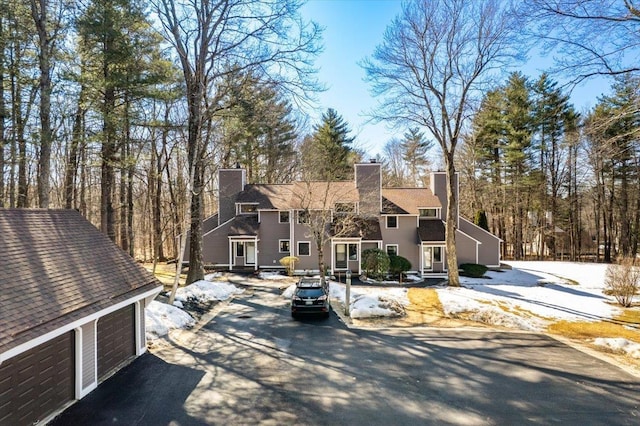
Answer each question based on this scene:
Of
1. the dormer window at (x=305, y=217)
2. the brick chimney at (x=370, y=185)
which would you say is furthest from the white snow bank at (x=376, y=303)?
the brick chimney at (x=370, y=185)

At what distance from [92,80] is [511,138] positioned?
3241 centimetres

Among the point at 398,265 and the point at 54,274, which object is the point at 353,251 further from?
the point at 54,274

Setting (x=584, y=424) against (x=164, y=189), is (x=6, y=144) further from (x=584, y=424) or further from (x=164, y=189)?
(x=584, y=424)

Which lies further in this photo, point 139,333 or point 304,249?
point 304,249

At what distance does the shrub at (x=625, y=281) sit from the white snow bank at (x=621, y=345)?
671cm

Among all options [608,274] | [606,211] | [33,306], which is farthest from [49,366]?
[606,211]

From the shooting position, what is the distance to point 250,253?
25500 millimetres

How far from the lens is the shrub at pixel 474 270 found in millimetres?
22938

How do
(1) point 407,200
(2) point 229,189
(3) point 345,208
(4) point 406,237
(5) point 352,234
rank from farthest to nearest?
(2) point 229,189 < (1) point 407,200 < (4) point 406,237 < (5) point 352,234 < (3) point 345,208

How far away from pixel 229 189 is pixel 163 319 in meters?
17.0

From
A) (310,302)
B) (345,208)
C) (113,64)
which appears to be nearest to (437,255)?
(345,208)

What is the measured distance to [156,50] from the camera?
63.0 ft

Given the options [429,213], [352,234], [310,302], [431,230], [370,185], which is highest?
[370,185]

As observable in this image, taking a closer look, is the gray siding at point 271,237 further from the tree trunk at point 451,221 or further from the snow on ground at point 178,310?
the tree trunk at point 451,221
